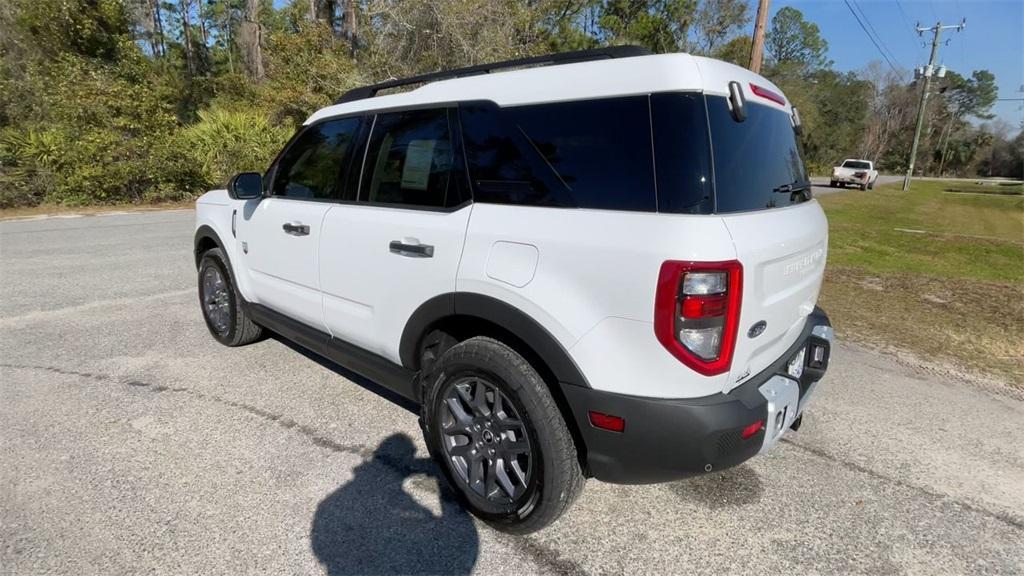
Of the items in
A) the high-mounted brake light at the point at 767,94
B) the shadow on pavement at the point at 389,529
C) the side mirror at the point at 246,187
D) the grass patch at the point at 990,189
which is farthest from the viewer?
the grass patch at the point at 990,189

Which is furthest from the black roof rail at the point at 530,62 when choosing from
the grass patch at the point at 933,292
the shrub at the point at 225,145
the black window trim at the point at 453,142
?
the shrub at the point at 225,145

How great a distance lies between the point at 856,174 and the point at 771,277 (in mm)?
34668

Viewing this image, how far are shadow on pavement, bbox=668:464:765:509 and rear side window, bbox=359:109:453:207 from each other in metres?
1.83

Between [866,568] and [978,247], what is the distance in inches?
478

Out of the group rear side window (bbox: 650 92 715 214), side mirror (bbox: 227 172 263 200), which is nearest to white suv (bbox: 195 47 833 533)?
rear side window (bbox: 650 92 715 214)

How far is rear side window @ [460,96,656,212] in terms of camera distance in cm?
186

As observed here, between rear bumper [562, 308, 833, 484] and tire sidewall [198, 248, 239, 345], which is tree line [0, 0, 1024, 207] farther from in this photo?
rear bumper [562, 308, 833, 484]

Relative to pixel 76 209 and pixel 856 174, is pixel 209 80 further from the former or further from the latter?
pixel 856 174

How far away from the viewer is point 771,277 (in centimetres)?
195

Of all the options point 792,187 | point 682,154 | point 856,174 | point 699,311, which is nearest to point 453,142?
point 682,154

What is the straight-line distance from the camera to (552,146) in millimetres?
2062

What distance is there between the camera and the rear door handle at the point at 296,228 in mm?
3086

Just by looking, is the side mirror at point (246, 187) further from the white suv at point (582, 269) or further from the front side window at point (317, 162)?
the white suv at point (582, 269)

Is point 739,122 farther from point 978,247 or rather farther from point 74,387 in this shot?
point 978,247
